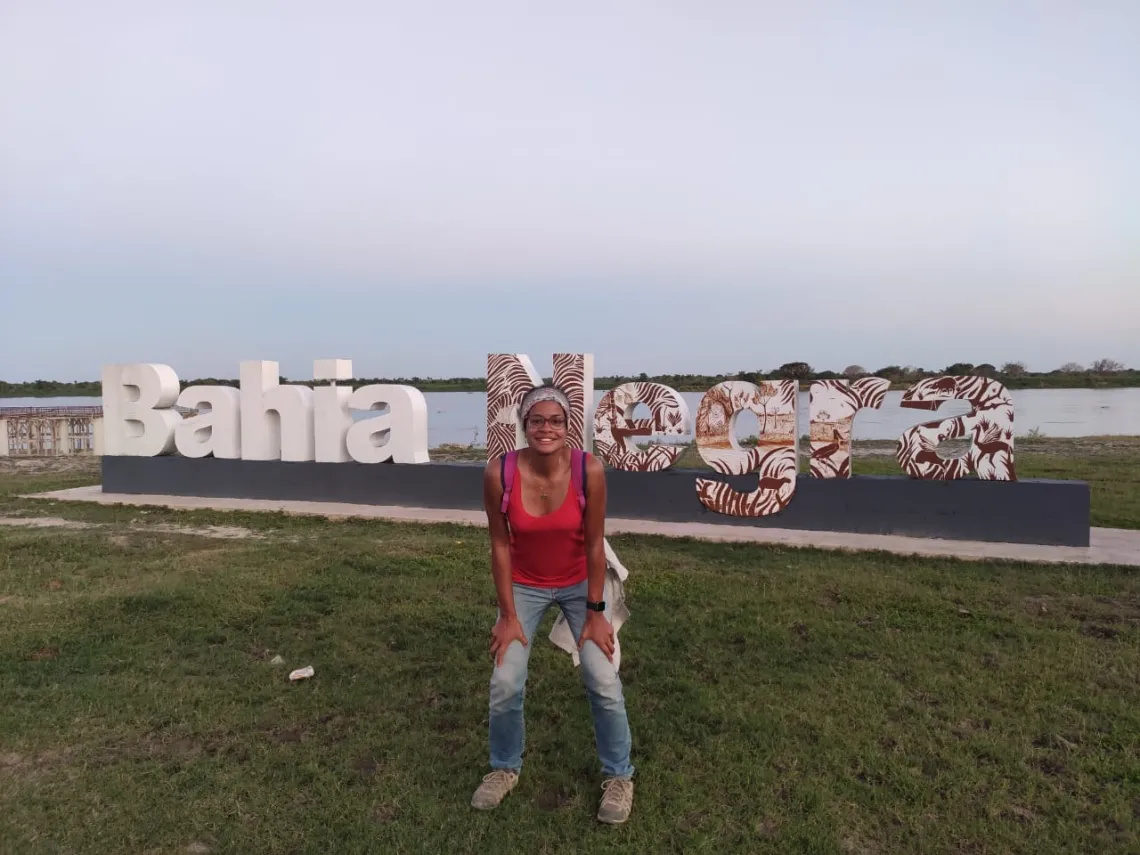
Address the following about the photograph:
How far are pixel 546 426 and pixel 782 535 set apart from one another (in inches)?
242

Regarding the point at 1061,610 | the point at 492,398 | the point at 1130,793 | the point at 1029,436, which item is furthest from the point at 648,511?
the point at 1029,436

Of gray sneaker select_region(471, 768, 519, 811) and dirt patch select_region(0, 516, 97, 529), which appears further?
dirt patch select_region(0, 516, 97, 529)

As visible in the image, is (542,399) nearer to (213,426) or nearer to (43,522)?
(43,522)

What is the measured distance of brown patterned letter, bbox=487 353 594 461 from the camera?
973 centimetres

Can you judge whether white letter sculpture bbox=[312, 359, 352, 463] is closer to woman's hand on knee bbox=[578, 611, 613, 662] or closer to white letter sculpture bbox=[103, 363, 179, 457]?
white letter sculpture bbox=[103, 363, 179, 457]

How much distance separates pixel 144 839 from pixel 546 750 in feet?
5.50

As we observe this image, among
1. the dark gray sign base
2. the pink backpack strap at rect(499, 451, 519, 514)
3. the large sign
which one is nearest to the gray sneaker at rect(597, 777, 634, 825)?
the pink backpack strap at rect(499, 451, 519, 514)

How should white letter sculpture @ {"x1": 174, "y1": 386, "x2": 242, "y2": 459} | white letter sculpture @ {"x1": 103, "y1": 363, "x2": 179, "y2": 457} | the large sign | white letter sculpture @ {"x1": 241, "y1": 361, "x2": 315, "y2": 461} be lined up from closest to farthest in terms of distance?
the large sign
white letter sculpture @ {"x1": 241, "y1": 361, "x2": 315, "y2": 461}
white letter sculpture @ {"x1": 174, "y1": 386, "x2": 242, "y2": 459}
white letter sculpture @ {"x1": 103, "y1": 363, "x2": 179, "y2": 457}

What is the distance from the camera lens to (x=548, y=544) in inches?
127

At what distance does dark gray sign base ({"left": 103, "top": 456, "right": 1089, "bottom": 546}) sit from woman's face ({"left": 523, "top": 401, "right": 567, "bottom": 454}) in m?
6.55

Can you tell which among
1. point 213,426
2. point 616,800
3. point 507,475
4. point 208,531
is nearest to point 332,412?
point 213,426

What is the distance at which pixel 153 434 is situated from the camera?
12094mm

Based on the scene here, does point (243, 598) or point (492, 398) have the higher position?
point (492, 398)

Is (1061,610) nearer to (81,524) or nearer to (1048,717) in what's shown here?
(1048,717)
